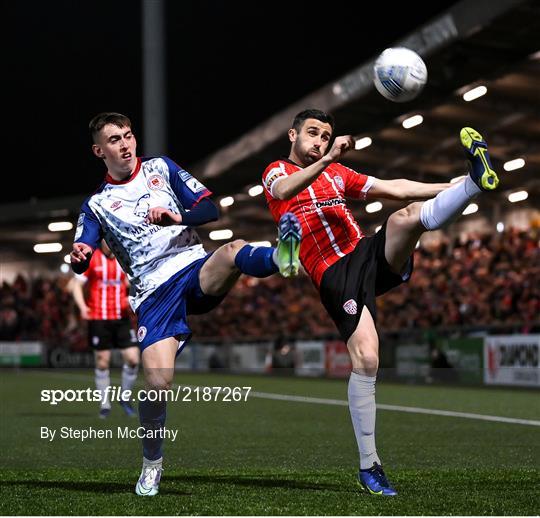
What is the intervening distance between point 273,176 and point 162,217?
2.65 feet

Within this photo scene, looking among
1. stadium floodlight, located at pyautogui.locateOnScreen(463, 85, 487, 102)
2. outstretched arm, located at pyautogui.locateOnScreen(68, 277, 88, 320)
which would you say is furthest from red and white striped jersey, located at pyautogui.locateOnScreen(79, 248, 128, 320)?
stadium floodlight, located at pyautogui.locateOnScreen(463, 85, 487, 102)

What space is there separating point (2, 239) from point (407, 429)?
29898 millimetres

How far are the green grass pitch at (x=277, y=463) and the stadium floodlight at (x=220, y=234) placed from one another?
20151 mm

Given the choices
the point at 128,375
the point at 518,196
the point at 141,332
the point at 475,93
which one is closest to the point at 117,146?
the point at 141,332

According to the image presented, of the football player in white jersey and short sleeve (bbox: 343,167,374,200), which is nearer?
the football player in white jersey

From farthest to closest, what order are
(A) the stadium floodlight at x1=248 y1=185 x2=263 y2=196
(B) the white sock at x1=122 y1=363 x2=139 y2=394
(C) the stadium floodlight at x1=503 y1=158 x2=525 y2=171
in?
(A) the stadium floodlight at x1=248 y1=185 x2=263 y2=196 → (C) the stadium floodlight at x1=503 y1=158 x2=525 y2=171 → (B) the white sock at x1=122 y1=363 x2=139 y2=394

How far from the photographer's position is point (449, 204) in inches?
211

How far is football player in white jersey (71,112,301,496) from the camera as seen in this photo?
5.64m

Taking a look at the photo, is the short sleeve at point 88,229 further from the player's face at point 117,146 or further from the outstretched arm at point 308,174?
the outstretched arm at point 308,174

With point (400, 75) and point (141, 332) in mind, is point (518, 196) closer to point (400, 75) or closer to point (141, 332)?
point (400, 75)

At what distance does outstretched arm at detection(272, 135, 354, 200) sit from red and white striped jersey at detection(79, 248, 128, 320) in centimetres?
649

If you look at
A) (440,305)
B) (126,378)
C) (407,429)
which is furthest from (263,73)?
(407,429)

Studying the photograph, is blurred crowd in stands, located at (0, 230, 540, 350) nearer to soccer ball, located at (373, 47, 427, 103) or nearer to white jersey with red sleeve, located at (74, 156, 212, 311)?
soccer ball, located at (373, 47, 427, 103)

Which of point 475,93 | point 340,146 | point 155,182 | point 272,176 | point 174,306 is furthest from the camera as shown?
point 475,93
